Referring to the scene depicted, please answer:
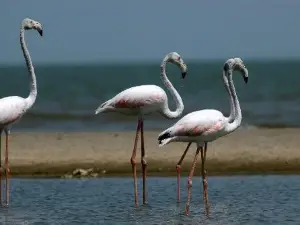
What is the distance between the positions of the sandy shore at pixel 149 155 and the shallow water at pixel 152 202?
0.86 meters

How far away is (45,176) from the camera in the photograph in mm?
15008

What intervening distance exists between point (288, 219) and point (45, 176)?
5.63 metres

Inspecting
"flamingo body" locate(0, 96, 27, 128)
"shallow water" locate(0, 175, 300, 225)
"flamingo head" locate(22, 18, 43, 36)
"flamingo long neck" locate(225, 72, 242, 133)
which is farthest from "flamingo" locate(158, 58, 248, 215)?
"flamingo head" locate(22, 18, 43, 36)

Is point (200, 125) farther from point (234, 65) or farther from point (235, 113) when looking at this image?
point (234, 65)

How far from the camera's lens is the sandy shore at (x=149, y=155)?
15.3 metres

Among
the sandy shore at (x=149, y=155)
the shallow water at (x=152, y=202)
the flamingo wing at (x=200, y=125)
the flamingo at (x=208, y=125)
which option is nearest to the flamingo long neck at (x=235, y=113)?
the flamingo at (x=208, y=125)

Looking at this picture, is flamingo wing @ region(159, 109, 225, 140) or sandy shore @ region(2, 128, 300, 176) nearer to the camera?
flamingo wing @ region(159, 109, 225, 140)

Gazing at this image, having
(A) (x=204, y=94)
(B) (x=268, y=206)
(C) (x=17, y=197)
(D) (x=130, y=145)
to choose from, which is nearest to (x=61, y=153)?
(D) (x=130, y=145)


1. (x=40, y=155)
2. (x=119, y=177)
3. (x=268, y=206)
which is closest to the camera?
(x=268, y=206)

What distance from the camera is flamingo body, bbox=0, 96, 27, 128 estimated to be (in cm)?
1182

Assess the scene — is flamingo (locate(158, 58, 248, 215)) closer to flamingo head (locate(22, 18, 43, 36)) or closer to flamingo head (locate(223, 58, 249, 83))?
flamingo head (locate(223, 58, 249, 83))

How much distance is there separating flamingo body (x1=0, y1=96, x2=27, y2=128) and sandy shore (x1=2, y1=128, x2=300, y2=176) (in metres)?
3.25

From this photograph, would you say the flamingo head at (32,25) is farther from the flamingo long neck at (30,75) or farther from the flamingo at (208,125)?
the flamingo at (208,125)

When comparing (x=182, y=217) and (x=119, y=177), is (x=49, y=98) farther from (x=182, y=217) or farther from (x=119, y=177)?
(x=182, y=217)
